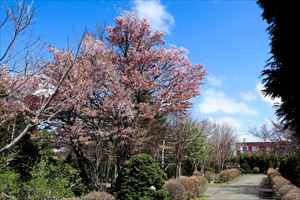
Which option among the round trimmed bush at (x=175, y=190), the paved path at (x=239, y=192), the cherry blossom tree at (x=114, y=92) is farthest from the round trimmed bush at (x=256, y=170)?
the round trimmed bush at (x=175, y=190)

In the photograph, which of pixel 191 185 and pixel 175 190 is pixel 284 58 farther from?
pixel 191 185

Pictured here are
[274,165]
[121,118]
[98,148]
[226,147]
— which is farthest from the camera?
[274,165]

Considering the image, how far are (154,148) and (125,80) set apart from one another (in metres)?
3.50

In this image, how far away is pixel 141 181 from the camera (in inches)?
395

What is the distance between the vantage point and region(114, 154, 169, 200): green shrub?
991 centimetres

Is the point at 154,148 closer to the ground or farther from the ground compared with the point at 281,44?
closer to the ground

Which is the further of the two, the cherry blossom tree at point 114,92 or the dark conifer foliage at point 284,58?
the cherry blossom tree at point 114,92

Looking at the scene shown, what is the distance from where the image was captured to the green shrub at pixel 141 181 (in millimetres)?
9914

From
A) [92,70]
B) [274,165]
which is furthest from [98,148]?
[274,165]

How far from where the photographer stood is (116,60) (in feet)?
46.3

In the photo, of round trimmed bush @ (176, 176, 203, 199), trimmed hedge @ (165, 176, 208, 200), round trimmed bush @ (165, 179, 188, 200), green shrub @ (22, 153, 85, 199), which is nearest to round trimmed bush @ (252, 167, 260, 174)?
trimmed hedge @ (165, 176, 208, 200)

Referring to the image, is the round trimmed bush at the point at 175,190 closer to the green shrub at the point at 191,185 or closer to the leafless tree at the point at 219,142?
the green shrub at the point at 191,185

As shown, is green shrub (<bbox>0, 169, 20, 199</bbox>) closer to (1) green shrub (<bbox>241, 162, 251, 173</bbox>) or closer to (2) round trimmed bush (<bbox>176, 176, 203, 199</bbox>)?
(2) round trimmed bush (<bbox>176, 176, 203, 199</bbox>)

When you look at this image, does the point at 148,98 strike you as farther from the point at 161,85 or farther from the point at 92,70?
the point at 92,70
